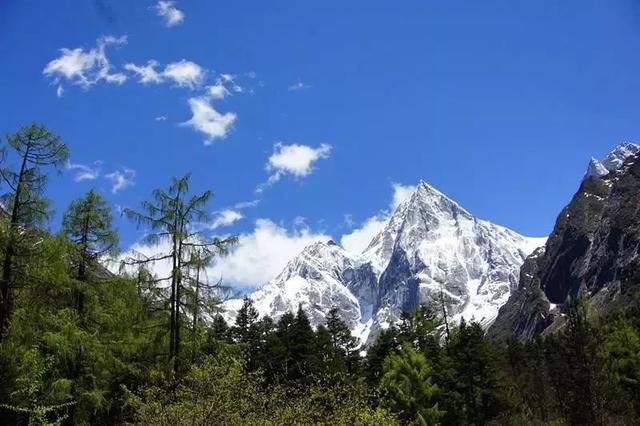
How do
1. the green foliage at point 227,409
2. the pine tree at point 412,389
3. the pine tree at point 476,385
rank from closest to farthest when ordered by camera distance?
the green foliage at point 227,409 → the pine tree at point 412,389 → the pine tree at point 476,385

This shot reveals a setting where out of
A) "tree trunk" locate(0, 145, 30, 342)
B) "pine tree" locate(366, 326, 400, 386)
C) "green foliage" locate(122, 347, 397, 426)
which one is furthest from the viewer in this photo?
"pine tree" locate(366, 326, 400, 386)

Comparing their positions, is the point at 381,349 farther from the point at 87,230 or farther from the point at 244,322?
the point at 87,230

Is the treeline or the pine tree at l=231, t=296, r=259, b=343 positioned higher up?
the pine tree at l=231, t=296, r=259, b=343

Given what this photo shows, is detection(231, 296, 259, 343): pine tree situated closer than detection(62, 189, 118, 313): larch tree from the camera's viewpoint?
No

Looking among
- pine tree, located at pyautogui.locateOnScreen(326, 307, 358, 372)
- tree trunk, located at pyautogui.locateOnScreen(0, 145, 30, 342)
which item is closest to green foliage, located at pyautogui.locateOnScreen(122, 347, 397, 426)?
tree trunk, located at pyautogui.locateOnScreen(0, 145, 30, 342)

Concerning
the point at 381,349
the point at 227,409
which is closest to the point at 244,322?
the point at 381,349

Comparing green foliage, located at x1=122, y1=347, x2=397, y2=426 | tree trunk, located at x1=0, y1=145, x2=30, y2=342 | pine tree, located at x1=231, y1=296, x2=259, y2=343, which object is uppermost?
pine tree, located at x1=231, y1=296, x2=259, y2=343

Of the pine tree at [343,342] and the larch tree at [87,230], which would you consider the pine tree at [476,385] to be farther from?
the larch tree at [87,230]

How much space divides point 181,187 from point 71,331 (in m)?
6.49

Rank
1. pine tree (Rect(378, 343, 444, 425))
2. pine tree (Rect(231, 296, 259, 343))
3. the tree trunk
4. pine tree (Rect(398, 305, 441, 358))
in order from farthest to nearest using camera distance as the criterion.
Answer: pine tree (Rect(231, 296, 259, 343))
pine tree (Rect(398, 305, 441, 358))
pine tree (Rect(378, 343, 444, 425))
the tree trunk

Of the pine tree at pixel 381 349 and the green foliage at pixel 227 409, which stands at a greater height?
the pine tree at pixel 381 349

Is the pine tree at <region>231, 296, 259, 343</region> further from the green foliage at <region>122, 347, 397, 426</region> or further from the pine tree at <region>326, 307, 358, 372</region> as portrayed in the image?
the green foliage at <region>122, 347, 397, 426</region>

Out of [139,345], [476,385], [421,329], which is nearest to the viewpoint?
[139,345]

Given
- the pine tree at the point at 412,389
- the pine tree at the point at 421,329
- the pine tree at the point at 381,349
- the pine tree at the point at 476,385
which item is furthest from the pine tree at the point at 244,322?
the pine tree at the point at 476,385
